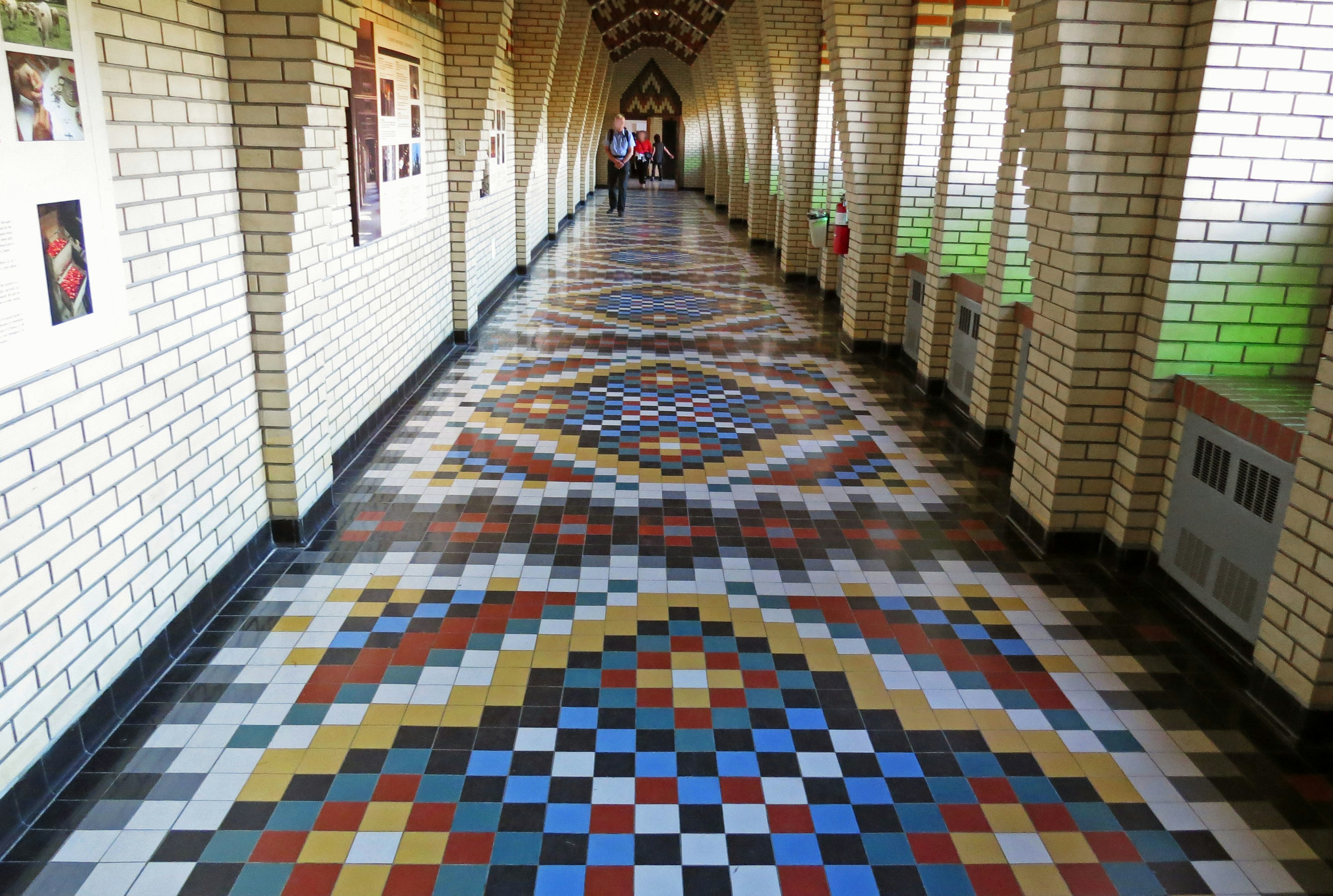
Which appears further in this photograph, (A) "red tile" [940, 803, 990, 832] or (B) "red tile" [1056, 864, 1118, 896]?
(A) "red tile" [940, 803, 990, 832]

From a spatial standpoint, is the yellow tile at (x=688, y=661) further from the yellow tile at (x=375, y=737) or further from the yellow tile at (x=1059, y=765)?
the yellow tile at (x=1059, y=765)

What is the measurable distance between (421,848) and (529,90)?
485 inches

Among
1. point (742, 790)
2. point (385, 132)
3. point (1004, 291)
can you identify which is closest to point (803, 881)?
point (742, 790)

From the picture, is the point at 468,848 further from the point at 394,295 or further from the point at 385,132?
the point at 385,132

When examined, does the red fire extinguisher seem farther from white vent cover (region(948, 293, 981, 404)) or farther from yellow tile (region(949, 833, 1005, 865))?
yellow tile (region(949, 833, 1005, 865))

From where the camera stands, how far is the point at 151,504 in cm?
369

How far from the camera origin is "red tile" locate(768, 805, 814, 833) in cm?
293

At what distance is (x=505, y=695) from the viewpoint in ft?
11.9

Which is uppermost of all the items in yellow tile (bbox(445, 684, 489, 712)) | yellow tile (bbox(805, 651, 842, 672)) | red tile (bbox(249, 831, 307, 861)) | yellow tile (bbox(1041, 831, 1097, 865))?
yellow tile (bbox(805, 651, 842, 672))

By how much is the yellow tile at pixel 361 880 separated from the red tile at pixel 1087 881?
2.05m

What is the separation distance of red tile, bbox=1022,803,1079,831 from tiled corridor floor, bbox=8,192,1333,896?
0.04 ft

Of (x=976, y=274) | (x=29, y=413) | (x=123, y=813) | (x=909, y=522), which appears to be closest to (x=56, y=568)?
(x=29, y=413)

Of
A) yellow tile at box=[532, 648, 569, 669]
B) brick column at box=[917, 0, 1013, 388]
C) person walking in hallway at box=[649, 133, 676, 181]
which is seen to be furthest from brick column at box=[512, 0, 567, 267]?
person walking in hallway at box=[649, 133, 676, 181]

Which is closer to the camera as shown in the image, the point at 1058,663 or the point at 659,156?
the point at 1058,663
